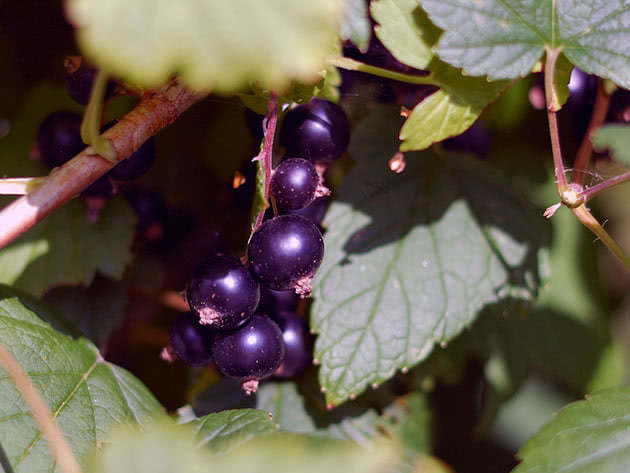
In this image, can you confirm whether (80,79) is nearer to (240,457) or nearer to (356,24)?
(356,24)

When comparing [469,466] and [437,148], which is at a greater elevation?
Result: [437,148]

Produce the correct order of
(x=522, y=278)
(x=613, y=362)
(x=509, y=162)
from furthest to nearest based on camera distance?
(x=613, y=362) < (x=509, y=162) < (x=522, y=278)

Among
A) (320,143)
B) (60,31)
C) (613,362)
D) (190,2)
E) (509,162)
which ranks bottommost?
(613,362)

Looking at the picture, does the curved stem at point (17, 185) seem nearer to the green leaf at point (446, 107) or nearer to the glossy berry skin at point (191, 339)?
the glossy berry skin at point (191, 339)

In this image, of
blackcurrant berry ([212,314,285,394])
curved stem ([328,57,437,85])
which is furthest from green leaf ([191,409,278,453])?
curved stem ([328,57,437,85])

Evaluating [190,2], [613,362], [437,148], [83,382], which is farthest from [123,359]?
[613,362]

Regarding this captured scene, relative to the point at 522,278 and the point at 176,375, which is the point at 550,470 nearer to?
the point at 522,278

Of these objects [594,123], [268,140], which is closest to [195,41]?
[268,140]
